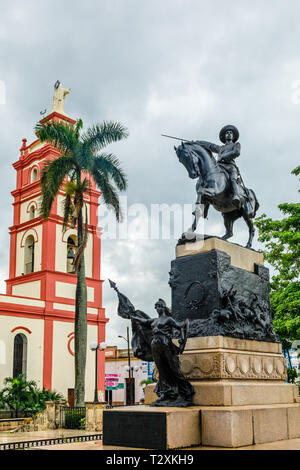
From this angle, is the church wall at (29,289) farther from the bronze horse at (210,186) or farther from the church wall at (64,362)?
the bronze horse at (210,186)

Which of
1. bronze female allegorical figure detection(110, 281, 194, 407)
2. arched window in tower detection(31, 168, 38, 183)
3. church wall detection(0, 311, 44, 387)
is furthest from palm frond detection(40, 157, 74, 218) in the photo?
bronze female allegorical figure detection(110, 281, 194, 407)

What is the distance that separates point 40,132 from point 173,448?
59.7ft

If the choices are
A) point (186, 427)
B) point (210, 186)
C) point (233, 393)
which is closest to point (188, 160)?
point (210, 186)

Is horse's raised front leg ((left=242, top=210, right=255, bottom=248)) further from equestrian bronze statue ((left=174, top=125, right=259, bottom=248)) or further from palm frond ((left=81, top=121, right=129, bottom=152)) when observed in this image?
palm frond ((left=81, top=121, right=129, bottom=152))

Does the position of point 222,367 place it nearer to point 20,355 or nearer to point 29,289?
point 20,355

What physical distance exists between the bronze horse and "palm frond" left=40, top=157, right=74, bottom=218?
1373cm

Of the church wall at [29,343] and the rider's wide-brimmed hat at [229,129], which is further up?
the rider's wide-brimmed hat at [229,129]

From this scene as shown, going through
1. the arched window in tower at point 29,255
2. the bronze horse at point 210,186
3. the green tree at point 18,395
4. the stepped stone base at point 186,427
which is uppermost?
the arched window in tower at point 29,255

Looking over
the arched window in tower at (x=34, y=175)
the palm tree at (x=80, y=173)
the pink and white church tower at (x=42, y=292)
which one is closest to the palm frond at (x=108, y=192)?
the palm tree at (x=80, y=173)

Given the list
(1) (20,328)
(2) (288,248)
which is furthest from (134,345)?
(1) (20,328)

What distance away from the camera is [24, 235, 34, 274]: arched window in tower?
1222 inches

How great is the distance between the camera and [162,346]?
6930 mm

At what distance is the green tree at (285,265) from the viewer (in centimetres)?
1798

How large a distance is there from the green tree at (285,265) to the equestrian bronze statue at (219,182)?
888cm
